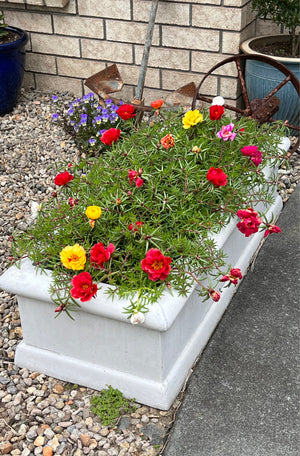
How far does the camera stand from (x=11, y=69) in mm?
4320

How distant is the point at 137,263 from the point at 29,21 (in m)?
3.09

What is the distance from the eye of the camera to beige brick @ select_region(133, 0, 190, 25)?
4.06 meters

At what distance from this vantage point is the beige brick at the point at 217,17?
394cm

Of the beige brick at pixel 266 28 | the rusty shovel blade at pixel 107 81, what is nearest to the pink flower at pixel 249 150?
the rusty shovel blade at pixel 107 81

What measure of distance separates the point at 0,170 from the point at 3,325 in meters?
1.45

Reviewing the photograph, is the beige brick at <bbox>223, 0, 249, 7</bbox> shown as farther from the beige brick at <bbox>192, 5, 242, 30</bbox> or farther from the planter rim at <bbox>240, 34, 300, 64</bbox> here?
the planter rim at <bbox>240, 34, 300, 64</bbox>

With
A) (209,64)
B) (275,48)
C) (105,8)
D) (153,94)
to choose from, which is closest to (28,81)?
(105,8)

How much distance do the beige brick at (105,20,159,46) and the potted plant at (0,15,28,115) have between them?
60 cm

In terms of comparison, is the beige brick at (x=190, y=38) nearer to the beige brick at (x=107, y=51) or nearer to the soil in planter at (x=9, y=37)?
the beige brick at (x=107, y=51)

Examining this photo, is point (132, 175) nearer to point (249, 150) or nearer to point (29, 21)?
point (249, 150)

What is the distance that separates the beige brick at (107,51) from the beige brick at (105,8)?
0.19 m

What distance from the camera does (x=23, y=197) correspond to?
356 centimetres

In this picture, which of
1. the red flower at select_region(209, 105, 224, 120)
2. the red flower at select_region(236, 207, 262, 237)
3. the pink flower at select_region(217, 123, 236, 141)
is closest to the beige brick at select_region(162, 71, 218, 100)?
the red flower at select_region(209, 105, 224, 120)

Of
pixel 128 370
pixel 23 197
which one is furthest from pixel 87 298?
pixel 23 197
